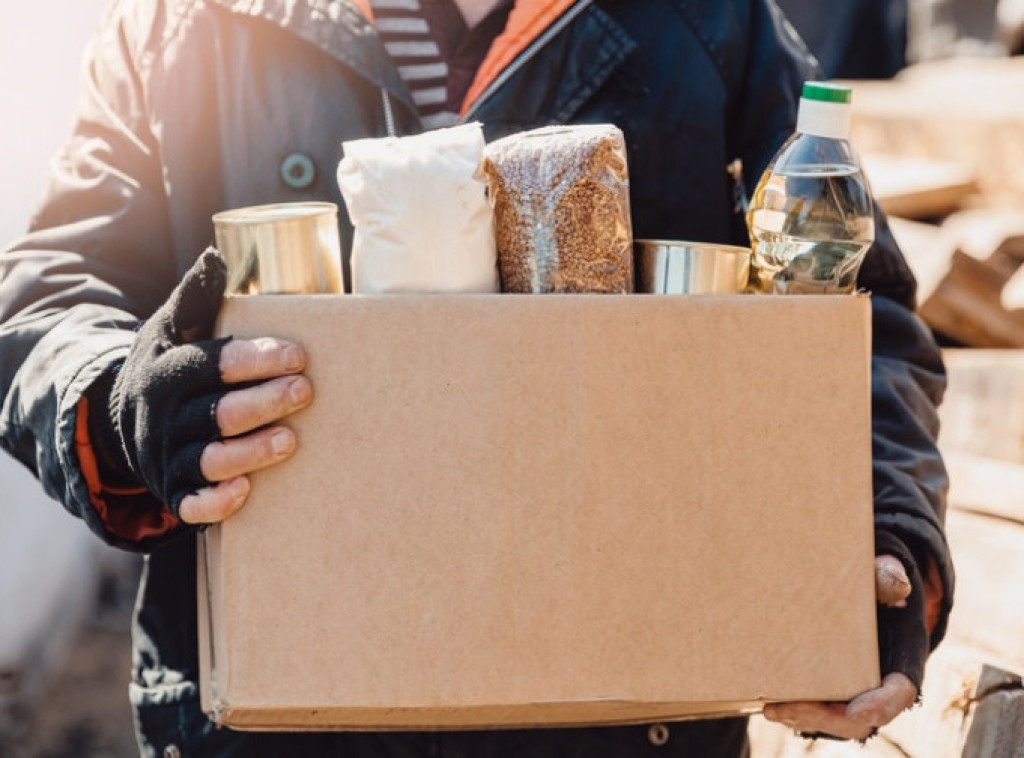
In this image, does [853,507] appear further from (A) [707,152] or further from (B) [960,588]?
(B) [960,588]

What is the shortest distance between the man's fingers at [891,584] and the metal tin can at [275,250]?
0.59 m

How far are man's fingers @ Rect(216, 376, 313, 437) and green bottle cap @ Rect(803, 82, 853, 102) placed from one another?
0.53 m

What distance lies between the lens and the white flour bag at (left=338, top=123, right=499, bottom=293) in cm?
99

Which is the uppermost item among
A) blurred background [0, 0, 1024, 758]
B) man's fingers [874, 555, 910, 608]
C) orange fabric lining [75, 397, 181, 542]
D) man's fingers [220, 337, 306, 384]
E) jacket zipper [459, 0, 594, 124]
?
jacket zipper [459, 0, 594, 124]

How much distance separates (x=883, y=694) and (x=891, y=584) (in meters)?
0.10

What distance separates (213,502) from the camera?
0.99 m

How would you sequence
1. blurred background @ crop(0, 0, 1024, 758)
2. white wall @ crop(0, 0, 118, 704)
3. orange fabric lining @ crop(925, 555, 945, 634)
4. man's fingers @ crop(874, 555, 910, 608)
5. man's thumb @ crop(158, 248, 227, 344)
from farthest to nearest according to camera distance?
white wall @ crop(0, 0, 118, 704), blurred background @ crop(0, 0, 1024, 758), orange fabric lining @ crop(925, 555, 945, 634), man's fingers @ crop(874, 555, 910, 608), man's thumb @ crop(158, 248, 227, 344)

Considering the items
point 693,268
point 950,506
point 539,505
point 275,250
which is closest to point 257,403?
point 275,250

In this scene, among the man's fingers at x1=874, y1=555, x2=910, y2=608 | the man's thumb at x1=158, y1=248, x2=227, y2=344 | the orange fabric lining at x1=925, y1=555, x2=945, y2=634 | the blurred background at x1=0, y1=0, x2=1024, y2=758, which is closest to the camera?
the man's thumb at x1=158, y1=248, x2=227, y2=344

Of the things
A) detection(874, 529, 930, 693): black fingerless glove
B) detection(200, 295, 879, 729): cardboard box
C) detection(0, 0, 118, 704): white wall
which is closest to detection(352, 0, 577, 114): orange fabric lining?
detection(200, 295, 879, 729): cardboard box

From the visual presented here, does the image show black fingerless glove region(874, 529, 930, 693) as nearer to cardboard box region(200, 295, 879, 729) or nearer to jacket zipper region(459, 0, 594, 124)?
cardboard box region(200, 295, 879, 729)

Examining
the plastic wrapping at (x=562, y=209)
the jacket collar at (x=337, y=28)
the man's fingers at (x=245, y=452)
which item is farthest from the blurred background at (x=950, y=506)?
the jacket collar at (x=337, y=28)

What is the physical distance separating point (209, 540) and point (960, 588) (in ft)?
3.84

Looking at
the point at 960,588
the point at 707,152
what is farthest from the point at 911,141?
the point at 707,152
